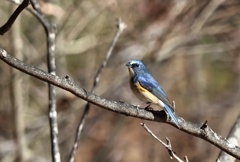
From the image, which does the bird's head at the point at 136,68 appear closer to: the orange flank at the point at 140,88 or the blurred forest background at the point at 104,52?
the orange flank at the point at 140,88

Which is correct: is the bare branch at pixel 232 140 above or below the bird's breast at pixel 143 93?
below

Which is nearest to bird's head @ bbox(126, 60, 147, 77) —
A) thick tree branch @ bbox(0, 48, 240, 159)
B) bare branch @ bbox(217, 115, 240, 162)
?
bare branch @ bbox(217, 115, 240, 162)

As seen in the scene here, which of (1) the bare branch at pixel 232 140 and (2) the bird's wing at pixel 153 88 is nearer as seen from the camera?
(1) the bare branch at pixel 232 140

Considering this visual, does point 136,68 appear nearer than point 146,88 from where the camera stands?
No

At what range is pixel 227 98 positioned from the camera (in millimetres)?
8781

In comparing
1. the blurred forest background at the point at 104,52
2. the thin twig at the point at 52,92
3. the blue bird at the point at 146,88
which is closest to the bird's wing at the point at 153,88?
the blue bird at the point at 146,88

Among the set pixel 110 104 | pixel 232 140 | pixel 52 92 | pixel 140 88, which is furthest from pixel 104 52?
pixel 110 104

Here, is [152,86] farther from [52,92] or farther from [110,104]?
[110,104]

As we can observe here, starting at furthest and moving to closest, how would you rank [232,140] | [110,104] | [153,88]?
[153,88] → [232,140] → [110,104]

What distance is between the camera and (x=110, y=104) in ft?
8.57

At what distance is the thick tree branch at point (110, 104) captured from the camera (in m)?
2.38

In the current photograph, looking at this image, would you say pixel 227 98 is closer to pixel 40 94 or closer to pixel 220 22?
pixel 220 22

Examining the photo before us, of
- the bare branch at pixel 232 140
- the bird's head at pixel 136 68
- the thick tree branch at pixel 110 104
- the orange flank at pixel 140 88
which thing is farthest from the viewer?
the bird's head at pixel 136 68

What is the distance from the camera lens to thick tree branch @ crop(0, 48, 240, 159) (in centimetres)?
238
